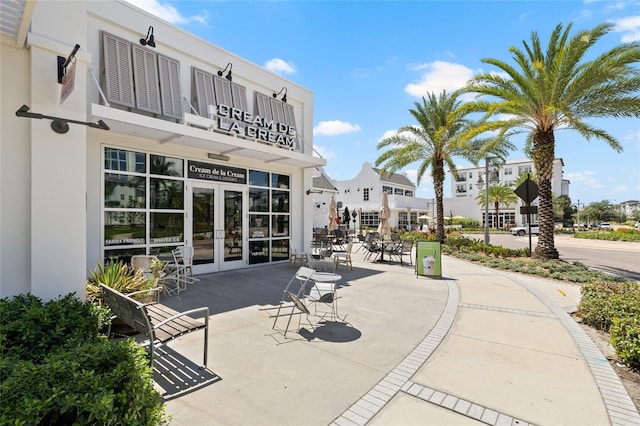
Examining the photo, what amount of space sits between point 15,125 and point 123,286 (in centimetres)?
273

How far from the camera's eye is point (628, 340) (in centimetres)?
400

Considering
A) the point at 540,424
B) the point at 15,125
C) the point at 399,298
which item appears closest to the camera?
the point at 540,424

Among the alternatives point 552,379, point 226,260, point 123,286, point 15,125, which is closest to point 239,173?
point 226,260

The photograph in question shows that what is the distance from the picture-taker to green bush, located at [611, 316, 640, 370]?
12.7 ft

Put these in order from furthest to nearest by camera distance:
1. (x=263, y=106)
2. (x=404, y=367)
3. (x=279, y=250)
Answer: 1. (x=279, y=250)
2. (x=263, y=106)
3. (x=404, y=367)

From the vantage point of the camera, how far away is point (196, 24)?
916 cm

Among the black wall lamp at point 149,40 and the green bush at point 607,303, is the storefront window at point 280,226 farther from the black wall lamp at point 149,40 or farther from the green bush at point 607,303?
the green bush at point 607,303

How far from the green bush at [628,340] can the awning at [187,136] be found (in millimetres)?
8410

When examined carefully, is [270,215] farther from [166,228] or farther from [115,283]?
[115,283]

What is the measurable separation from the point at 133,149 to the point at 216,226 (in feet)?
10.0

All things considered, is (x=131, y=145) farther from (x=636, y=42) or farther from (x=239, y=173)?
(x=636, y=42)

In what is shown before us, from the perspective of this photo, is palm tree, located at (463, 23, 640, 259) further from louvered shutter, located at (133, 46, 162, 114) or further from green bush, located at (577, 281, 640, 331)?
louvered shutter, located at (133, 46, 162, 114)

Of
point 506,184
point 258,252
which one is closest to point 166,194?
point 258,252

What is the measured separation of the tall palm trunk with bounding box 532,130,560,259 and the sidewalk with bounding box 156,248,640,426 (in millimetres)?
6592
